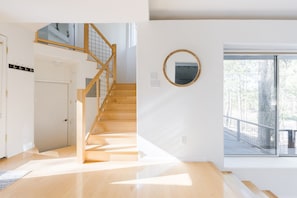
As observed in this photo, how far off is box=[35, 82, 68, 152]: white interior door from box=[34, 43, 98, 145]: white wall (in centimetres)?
13

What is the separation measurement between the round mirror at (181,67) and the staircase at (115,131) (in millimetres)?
1332

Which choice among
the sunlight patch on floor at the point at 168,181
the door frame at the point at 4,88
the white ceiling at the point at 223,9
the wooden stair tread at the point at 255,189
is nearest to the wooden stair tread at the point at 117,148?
the sunlight patch on floor at the point at 168,181

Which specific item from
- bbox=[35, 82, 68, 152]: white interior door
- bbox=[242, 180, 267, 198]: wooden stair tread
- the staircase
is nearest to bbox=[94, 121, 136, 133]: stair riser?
the staircase

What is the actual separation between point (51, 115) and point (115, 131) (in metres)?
1.85

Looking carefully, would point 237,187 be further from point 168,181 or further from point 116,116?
point 116,116

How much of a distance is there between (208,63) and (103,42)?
3949 mm

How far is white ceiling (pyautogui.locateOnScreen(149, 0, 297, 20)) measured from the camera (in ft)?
10.5

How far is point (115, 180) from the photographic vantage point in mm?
2859

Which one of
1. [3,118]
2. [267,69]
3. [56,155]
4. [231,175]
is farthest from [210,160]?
[3,118]

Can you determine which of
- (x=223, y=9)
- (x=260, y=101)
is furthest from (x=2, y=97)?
(x=260, y=101)

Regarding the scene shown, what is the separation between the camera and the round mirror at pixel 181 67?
3.63 metres

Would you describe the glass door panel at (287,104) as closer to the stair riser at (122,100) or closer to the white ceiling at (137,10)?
the white ceiling at (137,10)

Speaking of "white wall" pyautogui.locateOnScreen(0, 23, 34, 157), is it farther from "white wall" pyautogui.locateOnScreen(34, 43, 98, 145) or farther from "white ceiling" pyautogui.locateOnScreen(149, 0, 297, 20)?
"white ceiling" pyautogui.locateOnScreen(149, 0, 297, 20)

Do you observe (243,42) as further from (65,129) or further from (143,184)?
(65,129)
